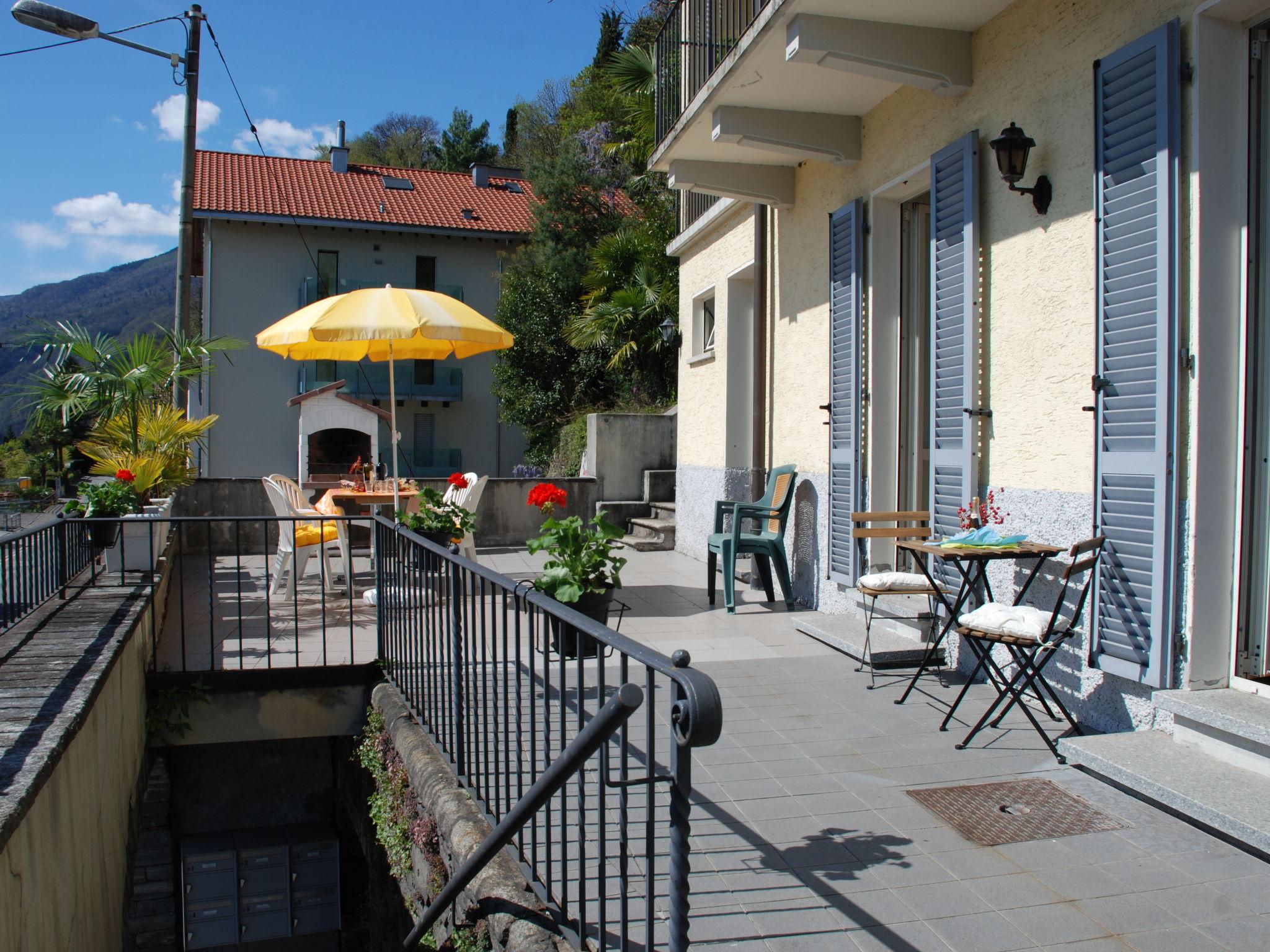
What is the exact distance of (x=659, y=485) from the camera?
11.9 metres

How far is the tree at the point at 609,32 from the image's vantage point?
25.8 meters

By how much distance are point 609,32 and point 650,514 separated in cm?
1908

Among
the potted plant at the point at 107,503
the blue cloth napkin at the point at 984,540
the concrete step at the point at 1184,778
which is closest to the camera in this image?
the concrete step at the point at 1184,778

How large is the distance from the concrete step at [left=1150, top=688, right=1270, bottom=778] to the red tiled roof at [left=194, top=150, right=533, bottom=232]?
867 inches

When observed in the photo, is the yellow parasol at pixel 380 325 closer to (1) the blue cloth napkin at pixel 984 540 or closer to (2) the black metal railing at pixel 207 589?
(2) the black metal railing at pixel 207 589

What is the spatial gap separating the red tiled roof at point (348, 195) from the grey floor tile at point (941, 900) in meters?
22.7

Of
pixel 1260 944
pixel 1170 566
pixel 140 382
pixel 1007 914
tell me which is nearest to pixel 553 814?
pixel 1007 914

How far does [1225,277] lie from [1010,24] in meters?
2.01

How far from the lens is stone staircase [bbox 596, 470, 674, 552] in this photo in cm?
1085

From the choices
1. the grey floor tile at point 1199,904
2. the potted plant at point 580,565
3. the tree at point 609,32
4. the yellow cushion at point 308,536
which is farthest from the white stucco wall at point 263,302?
the grey floor tile at point 1199,904

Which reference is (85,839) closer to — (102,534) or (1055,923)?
(102,534)

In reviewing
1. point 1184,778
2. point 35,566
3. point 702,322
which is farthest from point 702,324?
point 1184,778

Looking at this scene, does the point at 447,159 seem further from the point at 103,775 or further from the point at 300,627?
the point at 103,775

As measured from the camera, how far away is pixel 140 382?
7746 millimetres
